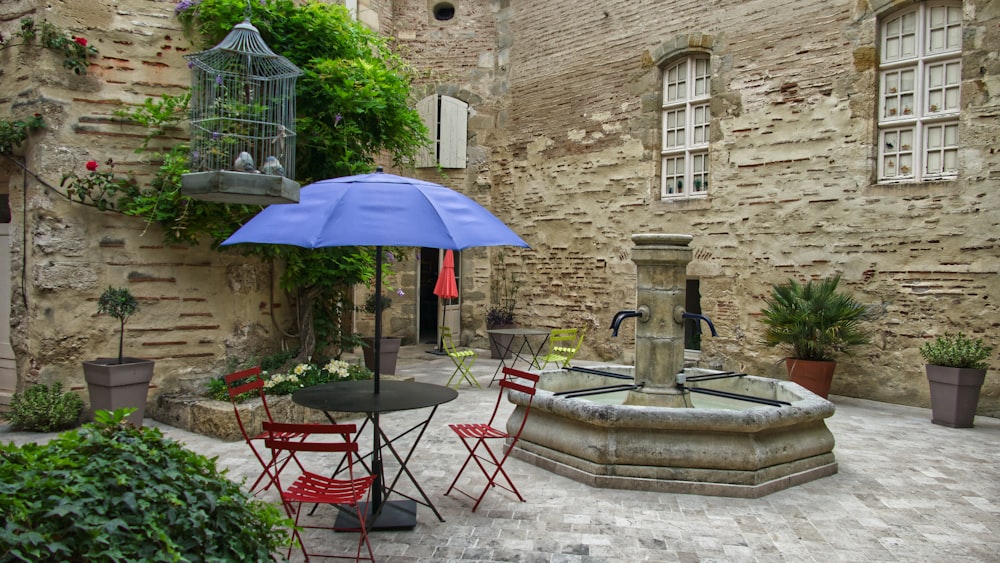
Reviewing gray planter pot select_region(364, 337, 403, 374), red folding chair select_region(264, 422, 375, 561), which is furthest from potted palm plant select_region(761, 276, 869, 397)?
red folding chair select_region(264, 422, 375, 561)

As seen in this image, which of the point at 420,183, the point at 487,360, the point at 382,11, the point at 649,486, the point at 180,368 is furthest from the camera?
the point at 382,11

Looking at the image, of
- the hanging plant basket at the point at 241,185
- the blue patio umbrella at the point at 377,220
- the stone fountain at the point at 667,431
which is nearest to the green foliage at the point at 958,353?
the stone fountain at the point at 667,431

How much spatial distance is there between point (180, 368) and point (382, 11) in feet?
25.2

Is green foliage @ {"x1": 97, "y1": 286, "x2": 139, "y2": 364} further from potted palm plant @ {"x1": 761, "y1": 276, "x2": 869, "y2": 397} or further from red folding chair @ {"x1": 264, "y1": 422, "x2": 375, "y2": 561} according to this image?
potted palm plant @ {"x1": 761, "y1": 276, "x2": 869, "y2": 397}

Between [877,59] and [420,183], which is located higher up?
[877,59]

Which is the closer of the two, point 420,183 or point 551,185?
point 420,183

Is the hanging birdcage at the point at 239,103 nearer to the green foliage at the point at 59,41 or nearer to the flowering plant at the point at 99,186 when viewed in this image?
the flowering plant at the point at 99,186

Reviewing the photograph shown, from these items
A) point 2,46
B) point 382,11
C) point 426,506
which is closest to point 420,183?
point 426,506

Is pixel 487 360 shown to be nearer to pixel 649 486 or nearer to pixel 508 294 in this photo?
pixel 508 294

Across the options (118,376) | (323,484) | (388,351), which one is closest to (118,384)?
(118,376)

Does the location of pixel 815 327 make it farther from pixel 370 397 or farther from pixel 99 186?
pixel 99 186

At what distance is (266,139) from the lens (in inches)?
234

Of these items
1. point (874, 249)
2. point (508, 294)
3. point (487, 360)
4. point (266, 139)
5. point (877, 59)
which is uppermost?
point (877, 59)

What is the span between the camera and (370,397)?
152 inches
